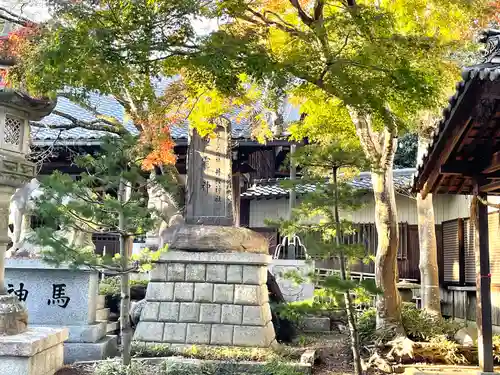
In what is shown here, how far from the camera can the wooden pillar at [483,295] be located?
7.34 meters

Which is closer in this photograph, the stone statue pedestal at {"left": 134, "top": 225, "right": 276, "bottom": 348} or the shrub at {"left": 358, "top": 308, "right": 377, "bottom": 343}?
the stone statue pedestal at {"left": 134, "top": 225, "right": 276, "bottom": 348}

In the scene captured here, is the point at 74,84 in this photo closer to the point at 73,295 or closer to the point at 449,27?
the point at 73,295

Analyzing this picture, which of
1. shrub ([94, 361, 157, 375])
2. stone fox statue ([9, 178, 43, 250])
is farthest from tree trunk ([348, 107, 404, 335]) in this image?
stone fox statue ([9, 178, 43, 250])

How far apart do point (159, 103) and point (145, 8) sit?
4.18 m

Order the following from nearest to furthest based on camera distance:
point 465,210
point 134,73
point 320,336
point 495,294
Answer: point 134,73
point 495,294
point 320,336
point 465,210

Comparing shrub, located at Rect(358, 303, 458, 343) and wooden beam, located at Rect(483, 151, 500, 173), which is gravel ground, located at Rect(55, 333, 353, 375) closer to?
shrub, located at Rect(358, 303, 458, 343)

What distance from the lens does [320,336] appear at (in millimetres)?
11641

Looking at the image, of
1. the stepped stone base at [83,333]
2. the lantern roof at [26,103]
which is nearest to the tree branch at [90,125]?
the stepped stone base at [83,333]

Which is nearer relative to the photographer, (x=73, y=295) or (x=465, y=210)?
(x=73, y=295)

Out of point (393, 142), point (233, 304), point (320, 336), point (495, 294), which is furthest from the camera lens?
point (320, 336)

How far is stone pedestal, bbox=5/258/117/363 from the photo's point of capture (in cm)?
937

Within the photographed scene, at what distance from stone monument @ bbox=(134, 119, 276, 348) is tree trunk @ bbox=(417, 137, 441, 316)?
3652 mm

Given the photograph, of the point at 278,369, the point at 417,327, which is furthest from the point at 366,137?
the point at 278,369

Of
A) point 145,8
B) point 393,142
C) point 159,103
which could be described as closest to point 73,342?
point 159,103
